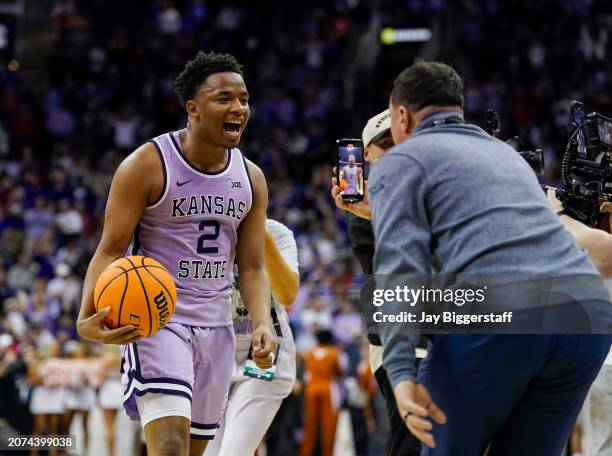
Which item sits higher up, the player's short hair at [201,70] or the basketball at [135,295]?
the player's short hair at [201,70]

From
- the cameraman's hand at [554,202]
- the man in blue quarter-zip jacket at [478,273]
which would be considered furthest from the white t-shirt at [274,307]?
the man in blue quarter-zip jacket at [478,273]

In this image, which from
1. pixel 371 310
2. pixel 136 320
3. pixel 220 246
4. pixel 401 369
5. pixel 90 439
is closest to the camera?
Result: pixel 401 369

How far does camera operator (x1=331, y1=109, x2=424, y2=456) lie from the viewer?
523 cm

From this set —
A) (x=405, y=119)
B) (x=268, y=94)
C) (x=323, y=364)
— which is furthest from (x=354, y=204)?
(x=268, y=94)

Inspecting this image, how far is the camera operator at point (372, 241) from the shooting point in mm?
5234

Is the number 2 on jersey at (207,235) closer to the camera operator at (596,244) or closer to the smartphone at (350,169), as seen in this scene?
the smartphone at (350,169)

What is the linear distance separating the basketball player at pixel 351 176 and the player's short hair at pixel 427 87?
1547 millimetres

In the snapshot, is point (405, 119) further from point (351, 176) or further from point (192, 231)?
point (192, 231)

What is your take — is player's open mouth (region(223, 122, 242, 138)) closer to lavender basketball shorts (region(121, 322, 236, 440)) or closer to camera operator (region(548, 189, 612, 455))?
lavender basketball shorts (region(121, 322, 236, 440))

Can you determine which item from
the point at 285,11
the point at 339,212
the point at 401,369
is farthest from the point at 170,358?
the point at 285,11

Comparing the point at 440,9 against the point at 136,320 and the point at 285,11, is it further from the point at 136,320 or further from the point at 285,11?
the point at 136,320

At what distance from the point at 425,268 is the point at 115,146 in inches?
705

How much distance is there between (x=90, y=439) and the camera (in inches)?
550

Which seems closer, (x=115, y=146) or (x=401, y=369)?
(x=401, y=369)
